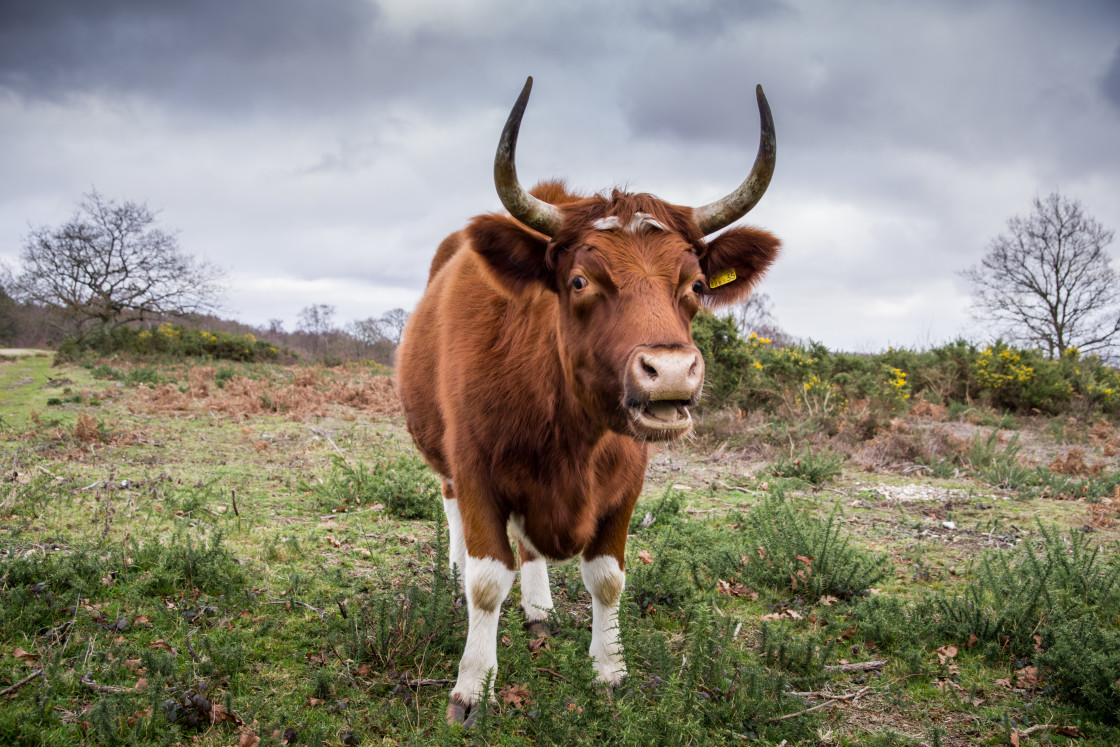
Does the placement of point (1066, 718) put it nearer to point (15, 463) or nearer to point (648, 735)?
point (648, 735)

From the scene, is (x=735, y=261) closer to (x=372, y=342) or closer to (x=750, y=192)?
(x=750, y=192)

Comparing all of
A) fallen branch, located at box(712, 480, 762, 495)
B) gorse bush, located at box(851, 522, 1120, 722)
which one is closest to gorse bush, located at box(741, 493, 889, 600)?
gorse bush, located at box(851, 522, 1120, 722)

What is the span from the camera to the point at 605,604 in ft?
11.4

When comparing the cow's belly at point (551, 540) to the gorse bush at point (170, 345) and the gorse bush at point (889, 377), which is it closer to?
the gorse bush at point (889, 377)

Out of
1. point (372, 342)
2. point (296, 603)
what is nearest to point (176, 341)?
point (372, 342)

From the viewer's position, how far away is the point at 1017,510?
21.6 ft

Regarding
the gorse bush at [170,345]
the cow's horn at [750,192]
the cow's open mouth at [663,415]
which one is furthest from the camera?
the gorse bush at [170,345]

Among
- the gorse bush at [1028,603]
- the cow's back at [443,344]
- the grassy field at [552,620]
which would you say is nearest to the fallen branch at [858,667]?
the grassy field at [552,620]

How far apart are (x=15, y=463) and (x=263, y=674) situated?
213 inches

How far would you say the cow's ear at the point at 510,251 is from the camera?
3.01 m

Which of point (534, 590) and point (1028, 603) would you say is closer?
point (1028, 603)

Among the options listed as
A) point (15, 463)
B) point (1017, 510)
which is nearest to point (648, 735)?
point (1017, 510)

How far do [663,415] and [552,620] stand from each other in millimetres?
1882

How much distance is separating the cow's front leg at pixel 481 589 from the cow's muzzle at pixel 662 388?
42.4 inches
